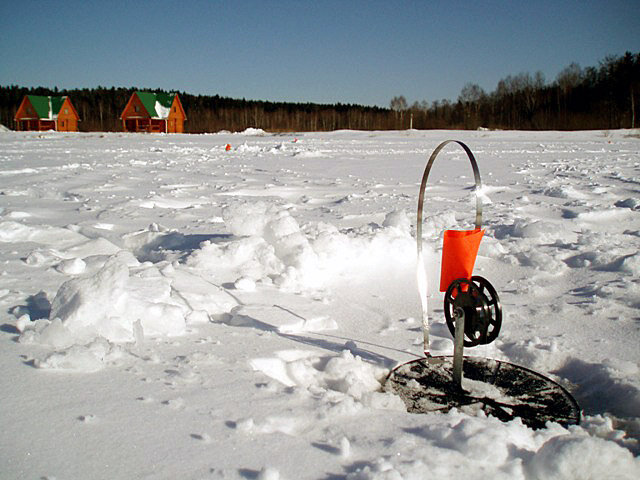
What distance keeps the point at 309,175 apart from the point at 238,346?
24.2 feet

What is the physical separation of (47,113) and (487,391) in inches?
2067

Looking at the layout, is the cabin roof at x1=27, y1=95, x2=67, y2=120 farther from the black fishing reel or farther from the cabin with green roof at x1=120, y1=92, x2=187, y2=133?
the black fishing reel

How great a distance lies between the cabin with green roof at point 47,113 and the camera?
45.3 meters

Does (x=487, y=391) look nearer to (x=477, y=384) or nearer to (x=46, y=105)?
(x=477, y=384)

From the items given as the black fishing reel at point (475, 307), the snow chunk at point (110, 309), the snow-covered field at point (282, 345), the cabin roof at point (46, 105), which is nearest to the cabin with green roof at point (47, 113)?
the cabin roof at point (46, 105)

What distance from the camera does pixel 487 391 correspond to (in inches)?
79.9

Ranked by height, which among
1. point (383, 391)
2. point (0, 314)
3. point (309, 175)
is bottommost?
point (383, 391)

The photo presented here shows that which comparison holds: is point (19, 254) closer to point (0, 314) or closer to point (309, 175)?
point (0, 314)

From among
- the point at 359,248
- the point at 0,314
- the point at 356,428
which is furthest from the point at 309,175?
the point at 356,428

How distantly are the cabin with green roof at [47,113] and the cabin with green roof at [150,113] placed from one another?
7.24 meters

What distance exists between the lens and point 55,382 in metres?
1.81

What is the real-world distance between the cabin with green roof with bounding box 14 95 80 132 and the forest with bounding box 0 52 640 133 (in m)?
6.46

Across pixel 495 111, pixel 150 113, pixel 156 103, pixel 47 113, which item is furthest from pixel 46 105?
pixel 495 111

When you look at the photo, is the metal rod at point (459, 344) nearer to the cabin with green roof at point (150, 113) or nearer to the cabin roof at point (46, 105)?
the cabin with green roof at point (150, 113)
